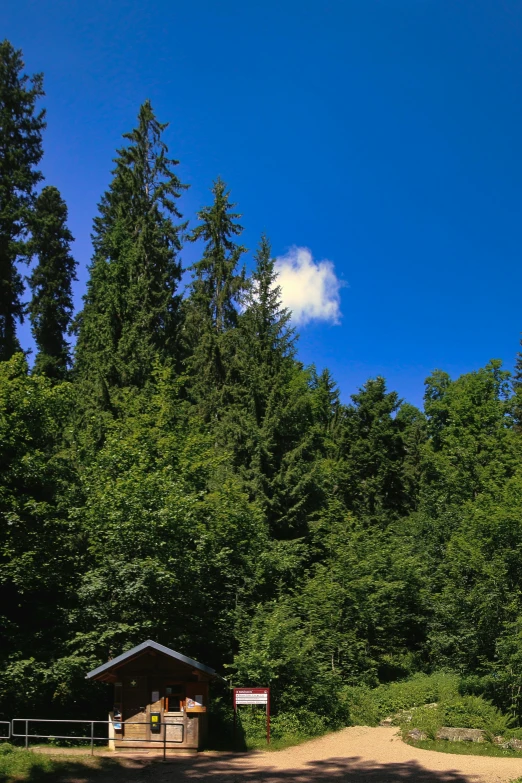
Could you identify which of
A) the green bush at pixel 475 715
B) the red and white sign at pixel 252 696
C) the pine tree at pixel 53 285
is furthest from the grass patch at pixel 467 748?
the pine tree at pixel 53 285

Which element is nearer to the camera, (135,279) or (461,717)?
(461,717)

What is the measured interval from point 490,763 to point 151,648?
331 inches

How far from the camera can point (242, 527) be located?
23516 mm

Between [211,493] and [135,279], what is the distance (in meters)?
15.2

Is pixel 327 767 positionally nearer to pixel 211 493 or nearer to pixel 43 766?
pixel 43 766

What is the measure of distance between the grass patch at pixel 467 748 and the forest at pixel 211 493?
2.48 m

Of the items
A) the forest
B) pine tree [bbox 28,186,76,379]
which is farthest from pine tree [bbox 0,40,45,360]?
pine tree [bbox 28,186,76,379]

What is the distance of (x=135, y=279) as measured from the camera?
35312 millimetres

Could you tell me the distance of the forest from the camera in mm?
19516

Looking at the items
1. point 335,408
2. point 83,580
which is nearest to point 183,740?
point 83,580

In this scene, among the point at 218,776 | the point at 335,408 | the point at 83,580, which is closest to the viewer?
the point at 218,776

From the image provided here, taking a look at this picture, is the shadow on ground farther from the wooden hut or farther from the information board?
the information board

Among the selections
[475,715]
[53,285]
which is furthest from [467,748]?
[53,285]

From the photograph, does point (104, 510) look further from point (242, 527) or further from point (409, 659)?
point (409, 659)
